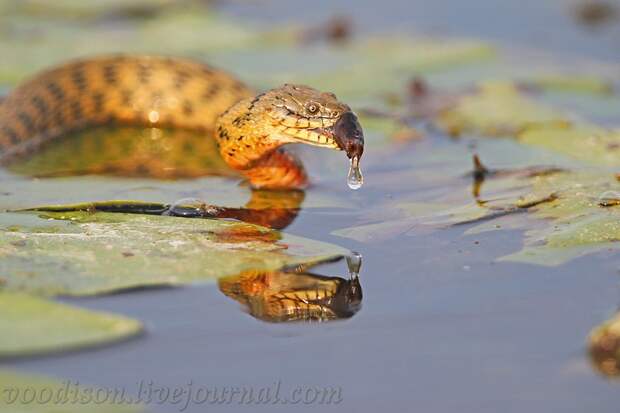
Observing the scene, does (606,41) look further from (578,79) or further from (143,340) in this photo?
(143,340)

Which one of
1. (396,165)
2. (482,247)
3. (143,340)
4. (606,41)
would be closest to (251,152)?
(396,165)

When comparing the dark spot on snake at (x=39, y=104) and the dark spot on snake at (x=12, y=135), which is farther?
the dark spot on snake at (x=39, y=104)

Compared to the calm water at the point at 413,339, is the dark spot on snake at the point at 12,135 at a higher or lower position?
higher

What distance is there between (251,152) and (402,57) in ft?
12.3

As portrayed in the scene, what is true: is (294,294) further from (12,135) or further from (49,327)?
(12,135)

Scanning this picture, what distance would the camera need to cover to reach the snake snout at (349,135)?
Result: 537cm

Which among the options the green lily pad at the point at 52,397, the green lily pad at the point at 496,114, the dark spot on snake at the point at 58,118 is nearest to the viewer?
the green lily pad at the point at 52,397

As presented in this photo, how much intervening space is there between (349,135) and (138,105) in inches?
117

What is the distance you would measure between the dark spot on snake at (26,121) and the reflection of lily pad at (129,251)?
2272 mm

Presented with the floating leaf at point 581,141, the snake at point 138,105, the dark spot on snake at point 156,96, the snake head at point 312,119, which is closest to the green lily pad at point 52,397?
the snake head at point 312,119

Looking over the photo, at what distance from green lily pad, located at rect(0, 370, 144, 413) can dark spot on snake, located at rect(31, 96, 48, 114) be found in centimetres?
412

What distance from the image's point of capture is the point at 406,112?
784 cm

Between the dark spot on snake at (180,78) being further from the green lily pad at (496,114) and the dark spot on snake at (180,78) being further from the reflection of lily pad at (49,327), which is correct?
the reflection of lily pad at (49,327)

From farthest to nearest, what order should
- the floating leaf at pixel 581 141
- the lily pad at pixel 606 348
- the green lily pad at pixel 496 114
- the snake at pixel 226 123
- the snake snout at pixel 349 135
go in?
the green lily pad at pixel 496 114, the floating leaf at pixel 581 141, the snake snout at pixel 349 135, the snake at pixel 226 123, the lily pad at pixel 606 348
